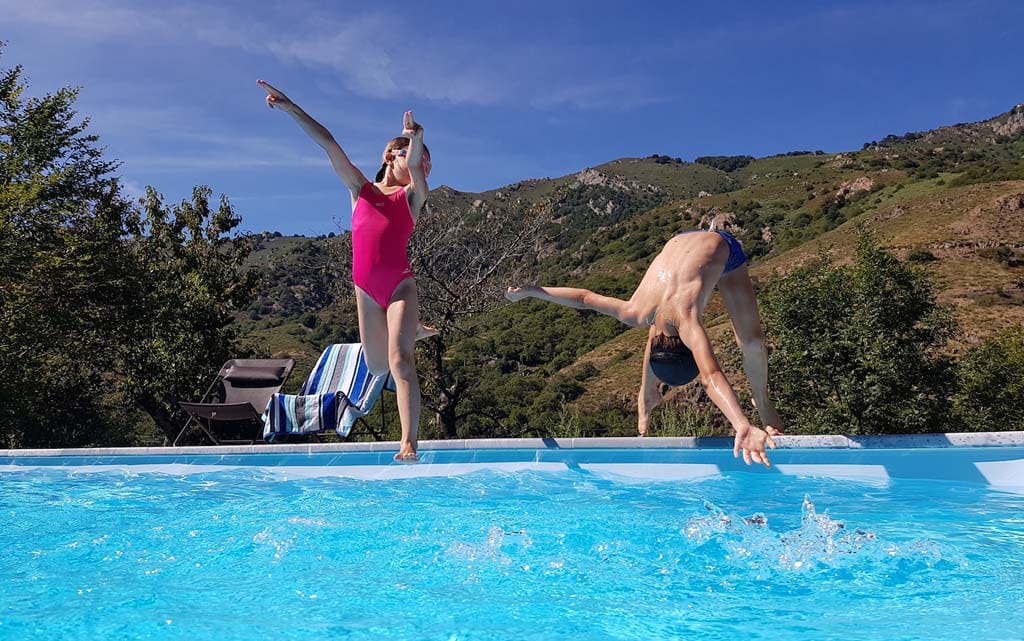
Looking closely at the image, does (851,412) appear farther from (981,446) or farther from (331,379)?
(331,379)

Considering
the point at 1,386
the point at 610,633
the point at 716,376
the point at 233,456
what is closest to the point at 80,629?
the point at 610,633

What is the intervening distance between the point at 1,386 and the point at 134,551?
961 centimetres

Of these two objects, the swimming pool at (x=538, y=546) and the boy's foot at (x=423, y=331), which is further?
the boy's foot at (x=423, y=331)

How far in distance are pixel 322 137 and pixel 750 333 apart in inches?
118

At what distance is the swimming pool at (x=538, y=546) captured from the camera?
2455mm

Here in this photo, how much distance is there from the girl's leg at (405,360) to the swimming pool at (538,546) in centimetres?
39

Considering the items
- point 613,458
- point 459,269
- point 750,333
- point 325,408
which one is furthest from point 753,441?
point 459,269

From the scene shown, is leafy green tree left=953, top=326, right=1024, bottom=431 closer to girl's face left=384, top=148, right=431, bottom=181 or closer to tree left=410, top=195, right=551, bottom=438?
tree left=410, top=195, right=551, bottom=438

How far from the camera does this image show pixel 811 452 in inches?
210

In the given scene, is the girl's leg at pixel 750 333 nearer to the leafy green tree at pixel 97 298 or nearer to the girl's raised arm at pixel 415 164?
the girl's raised arm at pixel 415 164

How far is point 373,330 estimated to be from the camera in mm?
5078

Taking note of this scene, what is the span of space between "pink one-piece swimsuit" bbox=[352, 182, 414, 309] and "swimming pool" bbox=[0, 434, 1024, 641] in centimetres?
136

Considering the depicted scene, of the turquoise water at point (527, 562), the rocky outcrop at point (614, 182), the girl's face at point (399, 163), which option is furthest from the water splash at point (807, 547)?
the rocky outcrop at point (614, 182)

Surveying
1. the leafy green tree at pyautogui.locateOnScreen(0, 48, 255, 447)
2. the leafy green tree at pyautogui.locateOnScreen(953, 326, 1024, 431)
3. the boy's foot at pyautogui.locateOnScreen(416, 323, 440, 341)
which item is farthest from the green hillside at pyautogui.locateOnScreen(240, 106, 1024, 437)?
the boy's foot at pyautogui.locateOnScreen(416, 323, 440, 341)
